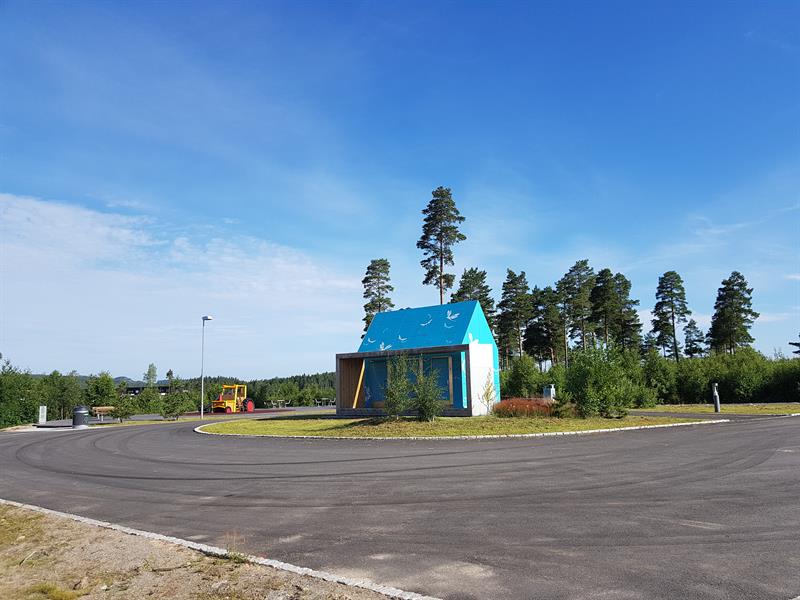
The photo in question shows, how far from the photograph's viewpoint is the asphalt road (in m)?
5.15

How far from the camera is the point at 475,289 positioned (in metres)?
64.8

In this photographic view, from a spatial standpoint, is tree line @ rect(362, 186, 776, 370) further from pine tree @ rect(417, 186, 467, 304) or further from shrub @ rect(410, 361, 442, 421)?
shrub @ rect(410, 361, 442, 421)

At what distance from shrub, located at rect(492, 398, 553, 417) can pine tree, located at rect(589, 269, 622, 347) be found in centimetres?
3962

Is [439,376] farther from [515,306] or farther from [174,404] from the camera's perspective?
[515,306]

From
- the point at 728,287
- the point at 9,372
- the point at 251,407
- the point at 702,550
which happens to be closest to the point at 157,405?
the point at 9,372

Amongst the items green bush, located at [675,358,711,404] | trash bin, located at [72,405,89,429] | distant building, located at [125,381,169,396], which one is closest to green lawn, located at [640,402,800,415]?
green bush, located at [675,358,711,404]

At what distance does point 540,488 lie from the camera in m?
9.16

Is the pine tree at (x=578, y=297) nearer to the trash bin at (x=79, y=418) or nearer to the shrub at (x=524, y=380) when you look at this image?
the shrub at (x=524, y=380)

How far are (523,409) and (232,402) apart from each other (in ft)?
134

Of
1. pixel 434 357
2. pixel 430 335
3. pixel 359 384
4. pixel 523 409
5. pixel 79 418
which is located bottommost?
pixel 79 418

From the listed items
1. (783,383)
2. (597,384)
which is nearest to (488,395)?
(597,384)

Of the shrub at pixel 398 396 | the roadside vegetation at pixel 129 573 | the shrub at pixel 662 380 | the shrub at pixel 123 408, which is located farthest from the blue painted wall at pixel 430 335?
the roadside vegetation at pixel 129 573

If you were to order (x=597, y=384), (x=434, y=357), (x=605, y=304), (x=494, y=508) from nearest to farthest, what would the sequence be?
(x=494, y=508) → (x=597, y=384) → (x=434, y=357) → (x=605, y=304)

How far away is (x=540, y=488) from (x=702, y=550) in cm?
361
